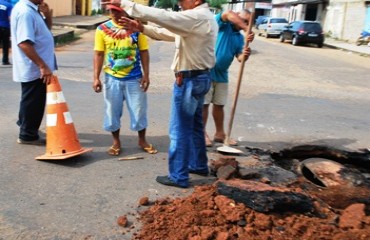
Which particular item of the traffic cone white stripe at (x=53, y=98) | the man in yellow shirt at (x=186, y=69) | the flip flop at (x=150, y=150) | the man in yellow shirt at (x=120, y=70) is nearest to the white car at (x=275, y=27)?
the flip flop at (x=150, y=150)

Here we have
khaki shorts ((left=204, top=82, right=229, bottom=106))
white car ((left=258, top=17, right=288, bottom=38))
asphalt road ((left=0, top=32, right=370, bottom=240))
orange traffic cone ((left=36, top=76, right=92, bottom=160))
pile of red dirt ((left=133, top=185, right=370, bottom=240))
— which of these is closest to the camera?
pile of red dirt ((left=133, top=185, right=370, bottom=240))

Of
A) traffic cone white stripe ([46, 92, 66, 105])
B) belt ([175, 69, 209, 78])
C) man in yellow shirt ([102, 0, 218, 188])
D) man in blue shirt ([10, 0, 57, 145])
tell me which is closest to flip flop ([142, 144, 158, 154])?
man in yellow shirt ([102, 0, 218, 188])

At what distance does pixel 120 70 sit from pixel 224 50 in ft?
4.38

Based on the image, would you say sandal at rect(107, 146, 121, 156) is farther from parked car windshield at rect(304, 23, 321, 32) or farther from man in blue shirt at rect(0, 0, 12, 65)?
parked car windshield at rect(304, 23, 321, 32)

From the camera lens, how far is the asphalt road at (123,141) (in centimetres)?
368

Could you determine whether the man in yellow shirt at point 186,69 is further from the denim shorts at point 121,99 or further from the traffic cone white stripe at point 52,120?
the traffic cone white stripe at point 52,120

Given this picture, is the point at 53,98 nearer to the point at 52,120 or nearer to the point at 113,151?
the point at 52,120

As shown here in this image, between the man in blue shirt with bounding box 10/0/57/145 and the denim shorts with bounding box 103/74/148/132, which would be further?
the denim shorts with bounding box 103/74/148/132

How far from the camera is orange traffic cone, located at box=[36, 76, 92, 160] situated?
4891 millimetres

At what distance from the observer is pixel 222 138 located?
609cm

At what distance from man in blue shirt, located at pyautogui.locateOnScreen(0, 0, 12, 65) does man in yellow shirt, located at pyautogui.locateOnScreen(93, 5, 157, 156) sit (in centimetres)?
703

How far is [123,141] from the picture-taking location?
5855mm

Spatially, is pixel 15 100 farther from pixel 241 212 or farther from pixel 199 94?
pixel 241 212

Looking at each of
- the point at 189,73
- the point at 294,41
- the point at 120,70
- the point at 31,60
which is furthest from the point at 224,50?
the point at 294,41
